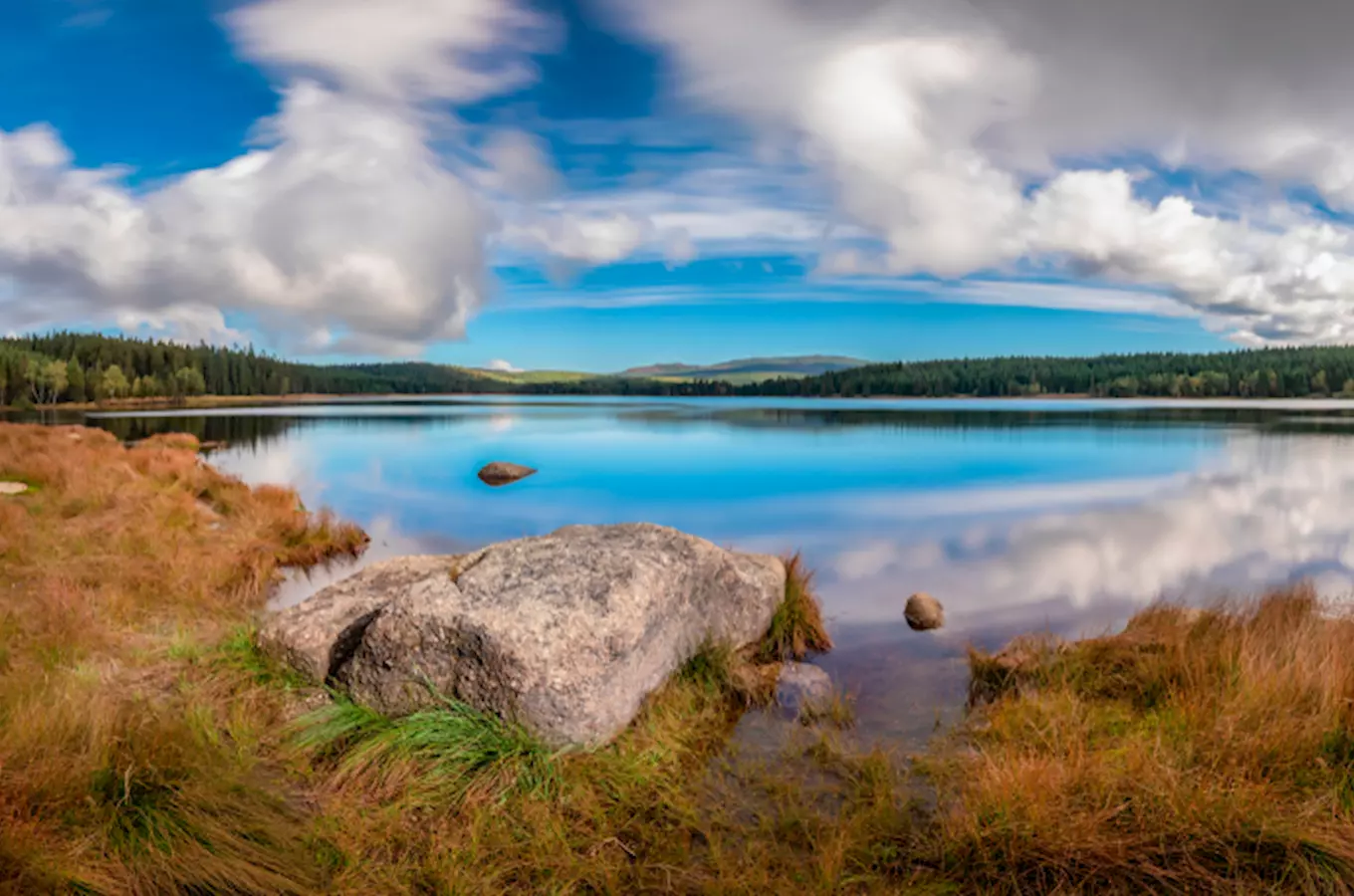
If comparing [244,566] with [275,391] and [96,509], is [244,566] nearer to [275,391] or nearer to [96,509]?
[96,509]

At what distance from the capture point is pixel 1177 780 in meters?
5.08

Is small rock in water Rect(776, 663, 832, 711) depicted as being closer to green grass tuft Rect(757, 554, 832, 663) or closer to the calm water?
the calm water

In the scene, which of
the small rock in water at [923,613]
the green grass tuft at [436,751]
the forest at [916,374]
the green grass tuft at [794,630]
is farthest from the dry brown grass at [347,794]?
the forest at [916,374]

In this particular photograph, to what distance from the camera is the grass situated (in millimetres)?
4492

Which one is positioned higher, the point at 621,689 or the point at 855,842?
the point at 621,689

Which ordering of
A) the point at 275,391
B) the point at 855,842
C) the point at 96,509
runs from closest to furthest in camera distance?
the point at 855,842
the point at 96,509
the point at 275,391

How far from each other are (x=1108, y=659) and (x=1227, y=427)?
7180cm

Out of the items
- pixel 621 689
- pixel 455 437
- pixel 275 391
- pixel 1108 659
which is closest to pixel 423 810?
pixel 621 689

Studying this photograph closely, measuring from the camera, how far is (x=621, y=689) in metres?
6.52

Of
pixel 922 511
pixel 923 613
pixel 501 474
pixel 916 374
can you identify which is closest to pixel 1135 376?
pixel 916 374

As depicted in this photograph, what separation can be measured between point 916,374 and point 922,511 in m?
171

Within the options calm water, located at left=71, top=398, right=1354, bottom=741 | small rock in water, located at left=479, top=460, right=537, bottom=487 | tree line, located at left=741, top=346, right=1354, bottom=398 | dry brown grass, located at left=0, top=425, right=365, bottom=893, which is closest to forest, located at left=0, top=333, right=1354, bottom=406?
tree line, located at left=741, top=346, right=1354, bottom=398

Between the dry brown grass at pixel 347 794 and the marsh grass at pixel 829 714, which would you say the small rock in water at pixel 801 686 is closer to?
the marsh grass at pixel 829 714

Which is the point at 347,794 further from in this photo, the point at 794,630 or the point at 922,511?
the point at 922,511
